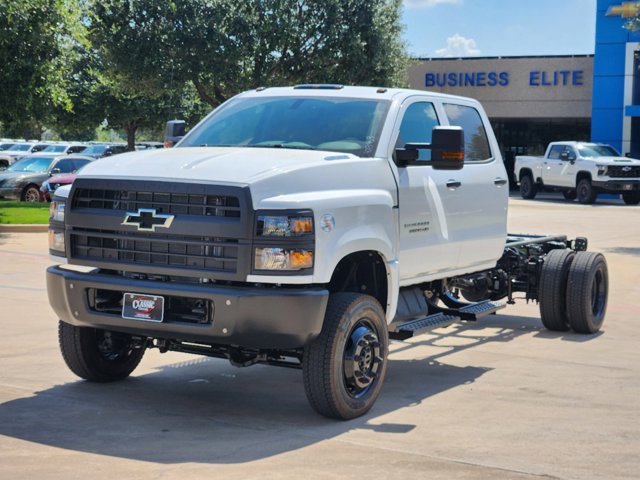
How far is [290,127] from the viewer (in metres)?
8.20

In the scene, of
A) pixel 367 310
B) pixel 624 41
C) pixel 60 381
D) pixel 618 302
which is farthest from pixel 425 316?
pixel 624 41

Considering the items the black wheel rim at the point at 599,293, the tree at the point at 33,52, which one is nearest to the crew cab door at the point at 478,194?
the black wheel rim at the point at 599,293

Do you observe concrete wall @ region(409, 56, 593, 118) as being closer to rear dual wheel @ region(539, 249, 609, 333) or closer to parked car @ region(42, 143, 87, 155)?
parked car @ region(42, 143, 87, 155)

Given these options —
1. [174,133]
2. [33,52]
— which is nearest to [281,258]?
[174,133]

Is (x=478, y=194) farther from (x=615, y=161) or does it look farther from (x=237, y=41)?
(x=237, y=41)

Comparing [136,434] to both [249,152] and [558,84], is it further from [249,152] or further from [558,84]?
[558,84]

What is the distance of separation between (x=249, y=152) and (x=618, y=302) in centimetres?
732

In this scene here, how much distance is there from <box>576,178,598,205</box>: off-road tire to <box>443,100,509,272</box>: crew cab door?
90.9 ft

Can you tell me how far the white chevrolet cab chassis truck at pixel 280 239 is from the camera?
263 inches

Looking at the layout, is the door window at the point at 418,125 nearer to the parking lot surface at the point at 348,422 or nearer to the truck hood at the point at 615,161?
the parking lot surface at the point at 348,422

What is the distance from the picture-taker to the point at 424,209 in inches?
325

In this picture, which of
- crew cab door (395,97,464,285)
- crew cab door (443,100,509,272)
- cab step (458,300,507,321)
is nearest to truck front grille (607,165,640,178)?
crew cab door (443,100,509,272)

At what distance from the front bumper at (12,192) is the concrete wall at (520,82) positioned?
2455 centimetres

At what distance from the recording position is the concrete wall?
50.6m
